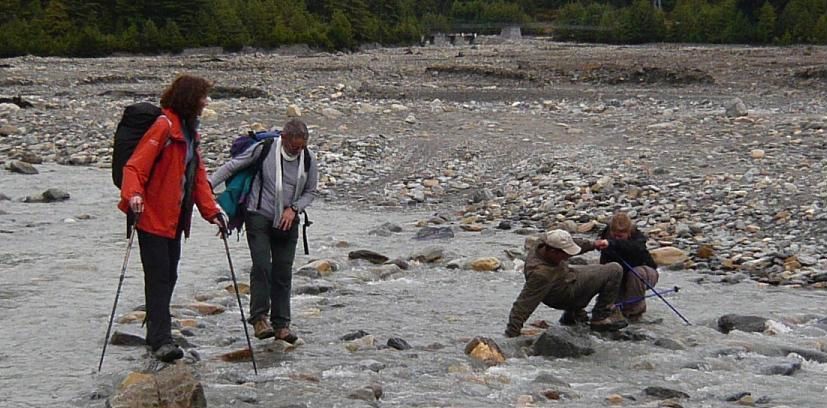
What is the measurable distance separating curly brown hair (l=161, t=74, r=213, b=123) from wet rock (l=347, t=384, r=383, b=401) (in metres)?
2.29

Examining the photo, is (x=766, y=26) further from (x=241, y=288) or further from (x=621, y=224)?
(x=621, y=224)

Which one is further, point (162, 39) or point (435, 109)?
point (162, 39)

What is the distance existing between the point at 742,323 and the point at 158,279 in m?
5.13

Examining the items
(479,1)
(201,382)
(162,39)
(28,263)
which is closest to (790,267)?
(201,382)

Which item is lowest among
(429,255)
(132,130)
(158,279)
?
(429,255)

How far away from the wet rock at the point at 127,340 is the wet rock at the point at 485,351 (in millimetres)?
2634

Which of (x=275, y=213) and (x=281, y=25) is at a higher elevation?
(x=275, y=213)

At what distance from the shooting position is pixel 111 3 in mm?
79500

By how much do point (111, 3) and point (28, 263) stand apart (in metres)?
69.5

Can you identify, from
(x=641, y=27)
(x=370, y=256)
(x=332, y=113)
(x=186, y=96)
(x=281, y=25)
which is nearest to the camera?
(x=186, y=96)

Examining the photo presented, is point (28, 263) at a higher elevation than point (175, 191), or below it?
below

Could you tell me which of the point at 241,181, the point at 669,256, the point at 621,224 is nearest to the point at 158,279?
the point at 241,181

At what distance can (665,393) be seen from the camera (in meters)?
8.22

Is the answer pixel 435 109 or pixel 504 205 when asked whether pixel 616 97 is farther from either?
pixel 504 205
